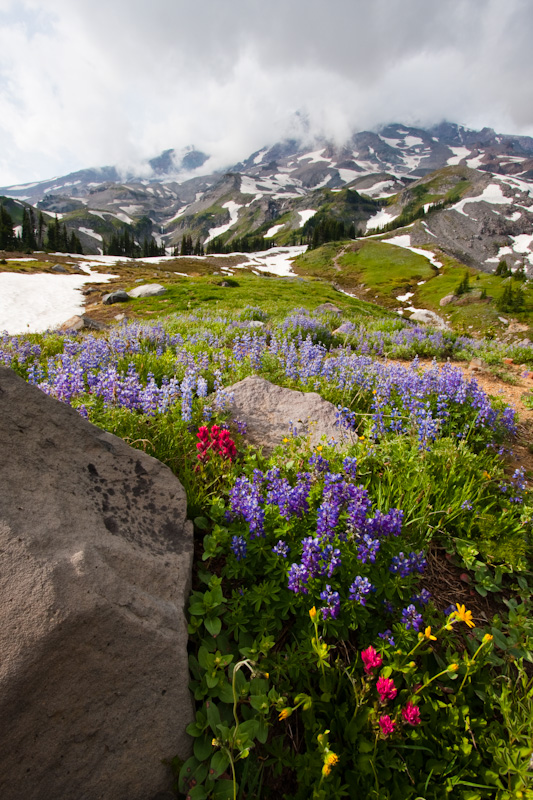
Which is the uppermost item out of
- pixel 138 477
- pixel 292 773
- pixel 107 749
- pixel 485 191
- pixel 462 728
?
pixel 485 191

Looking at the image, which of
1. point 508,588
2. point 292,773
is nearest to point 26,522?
point 292,773

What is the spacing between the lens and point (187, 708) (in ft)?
6.49

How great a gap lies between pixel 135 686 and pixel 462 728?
6.42ft

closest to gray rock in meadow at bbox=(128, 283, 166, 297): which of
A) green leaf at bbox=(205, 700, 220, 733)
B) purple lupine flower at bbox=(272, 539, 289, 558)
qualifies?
purple lupine flower at bbox=(272, 539, 289, 558)

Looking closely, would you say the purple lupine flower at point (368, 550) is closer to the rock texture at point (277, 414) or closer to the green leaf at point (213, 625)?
the green leaf at point (213, 625)

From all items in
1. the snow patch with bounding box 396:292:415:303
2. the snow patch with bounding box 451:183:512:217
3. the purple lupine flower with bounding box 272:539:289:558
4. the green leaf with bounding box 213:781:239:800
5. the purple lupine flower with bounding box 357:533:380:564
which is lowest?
the green leaf with bounding box 213:781:239:800

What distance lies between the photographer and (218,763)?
1825mm

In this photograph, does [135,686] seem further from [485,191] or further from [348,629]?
[485,191]

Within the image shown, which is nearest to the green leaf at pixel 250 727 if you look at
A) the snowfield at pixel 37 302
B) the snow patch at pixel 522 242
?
the snowfield at pixel 37 302

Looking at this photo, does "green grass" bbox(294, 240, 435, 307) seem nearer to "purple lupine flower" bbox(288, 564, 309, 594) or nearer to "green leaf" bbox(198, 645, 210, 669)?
"purple lupine flower" bbox(288, 564, 309, 594)

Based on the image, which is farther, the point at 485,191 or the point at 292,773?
the point at 485,191

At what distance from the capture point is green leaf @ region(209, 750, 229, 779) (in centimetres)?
181

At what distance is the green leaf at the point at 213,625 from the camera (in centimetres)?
227

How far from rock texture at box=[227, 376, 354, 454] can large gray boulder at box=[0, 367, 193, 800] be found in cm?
231
